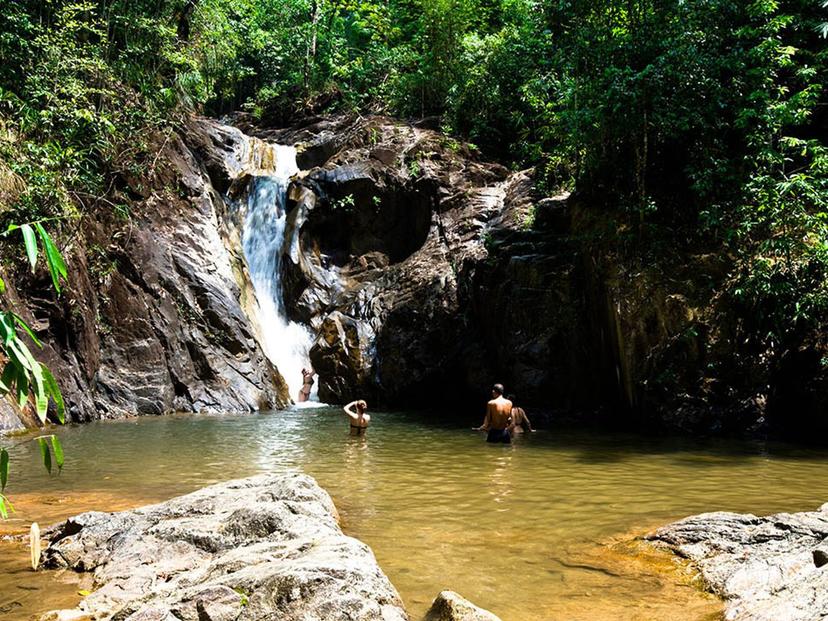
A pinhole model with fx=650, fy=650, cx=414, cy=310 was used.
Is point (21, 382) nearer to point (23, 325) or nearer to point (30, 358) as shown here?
point (30, 358)

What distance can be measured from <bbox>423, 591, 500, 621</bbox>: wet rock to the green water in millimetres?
784

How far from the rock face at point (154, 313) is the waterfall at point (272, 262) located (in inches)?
46.1

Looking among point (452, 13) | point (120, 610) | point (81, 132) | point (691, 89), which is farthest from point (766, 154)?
point (452, 13)

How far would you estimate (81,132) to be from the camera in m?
16.7

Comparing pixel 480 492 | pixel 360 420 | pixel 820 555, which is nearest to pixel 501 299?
pixel 360 420

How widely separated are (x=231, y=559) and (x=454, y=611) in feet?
4.67

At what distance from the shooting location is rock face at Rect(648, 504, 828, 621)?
329cm

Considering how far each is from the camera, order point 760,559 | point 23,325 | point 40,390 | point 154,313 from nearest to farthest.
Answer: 1. point 23,325
2. point 40,390
3. point 760,559
4. point 154,313

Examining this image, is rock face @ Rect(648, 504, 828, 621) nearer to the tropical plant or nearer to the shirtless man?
the tropical plant

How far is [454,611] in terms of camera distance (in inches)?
135

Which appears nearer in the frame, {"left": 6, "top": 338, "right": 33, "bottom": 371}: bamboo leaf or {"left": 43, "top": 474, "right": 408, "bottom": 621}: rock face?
{"left": 6, "top": 338, "right": 33, "bottom": 371}: bamboo leaf

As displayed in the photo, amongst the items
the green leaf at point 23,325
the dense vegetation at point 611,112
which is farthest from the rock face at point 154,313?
the green leaf at point 23,325

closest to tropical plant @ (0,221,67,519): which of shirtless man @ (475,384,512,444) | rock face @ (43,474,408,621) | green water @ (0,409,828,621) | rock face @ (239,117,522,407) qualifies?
→ rock face @ (43,474,408,621)

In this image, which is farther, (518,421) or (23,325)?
(518,421)
